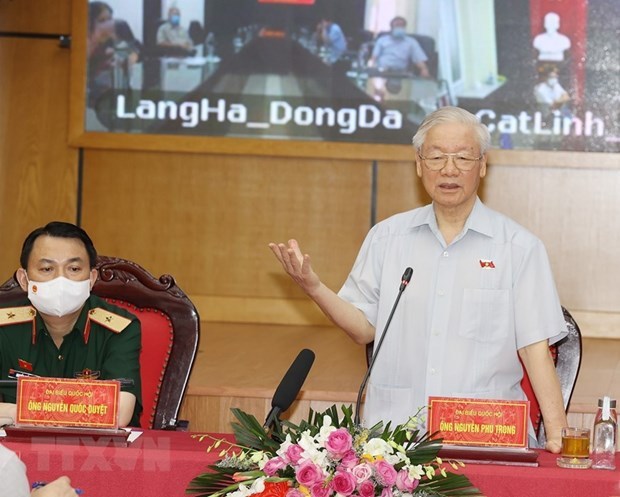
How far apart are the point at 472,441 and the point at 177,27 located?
4.31 metres

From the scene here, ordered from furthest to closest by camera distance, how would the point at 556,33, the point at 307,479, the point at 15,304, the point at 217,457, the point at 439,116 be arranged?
the point at 556,33, the point at 15,304, the point at 439,116, the point at 217,457, the point at 307,479

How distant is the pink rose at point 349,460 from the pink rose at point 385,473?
4cm

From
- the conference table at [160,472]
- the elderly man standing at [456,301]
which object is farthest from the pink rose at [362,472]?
the elderly man standing at [456,301]

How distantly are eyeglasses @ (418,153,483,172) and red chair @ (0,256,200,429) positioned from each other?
773 mm

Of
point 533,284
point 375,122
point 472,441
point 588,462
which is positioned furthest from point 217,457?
point 375,122

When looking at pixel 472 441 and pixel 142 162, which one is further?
pixel 142 162

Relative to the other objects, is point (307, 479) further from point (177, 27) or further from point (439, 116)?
point (177, 27)

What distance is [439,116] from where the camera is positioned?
9.32 feet

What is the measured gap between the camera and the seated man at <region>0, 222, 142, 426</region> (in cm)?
290

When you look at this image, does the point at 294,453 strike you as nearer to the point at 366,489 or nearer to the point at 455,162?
the point at 366,489

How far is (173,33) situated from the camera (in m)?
6.25

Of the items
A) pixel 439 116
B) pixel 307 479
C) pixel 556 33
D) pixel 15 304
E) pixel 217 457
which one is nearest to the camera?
pixel 307 479

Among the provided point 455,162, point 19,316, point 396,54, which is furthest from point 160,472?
point 396,54

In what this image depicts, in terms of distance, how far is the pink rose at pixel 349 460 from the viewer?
1.84 metres
